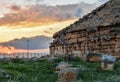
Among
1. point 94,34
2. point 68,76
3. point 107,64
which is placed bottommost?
point 68,76

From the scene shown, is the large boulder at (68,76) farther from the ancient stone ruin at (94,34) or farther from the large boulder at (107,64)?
the ancient stone ruin at (94,34)

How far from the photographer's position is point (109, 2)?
189 ft

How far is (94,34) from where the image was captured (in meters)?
51.0

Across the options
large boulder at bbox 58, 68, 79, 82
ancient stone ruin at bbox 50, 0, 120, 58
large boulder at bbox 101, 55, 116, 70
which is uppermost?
ancient stone ruin at bbox 50, 0, 120, 58

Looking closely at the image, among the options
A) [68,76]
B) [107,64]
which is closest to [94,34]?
[107,64]

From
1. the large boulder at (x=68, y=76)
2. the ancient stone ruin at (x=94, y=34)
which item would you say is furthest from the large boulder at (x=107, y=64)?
the ancient stone ruin at (x=94, y=34)

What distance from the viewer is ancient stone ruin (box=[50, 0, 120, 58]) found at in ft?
159

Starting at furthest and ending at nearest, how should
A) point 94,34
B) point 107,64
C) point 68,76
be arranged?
point 94,34 < point 107,64 < point 68,76

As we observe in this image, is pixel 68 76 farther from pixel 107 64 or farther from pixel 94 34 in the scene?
pixel 94 34

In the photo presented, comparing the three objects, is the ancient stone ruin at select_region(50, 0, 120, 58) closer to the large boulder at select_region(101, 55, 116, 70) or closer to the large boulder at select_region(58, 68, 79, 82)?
the large boulder at select_region(101, 55, 116, 70)

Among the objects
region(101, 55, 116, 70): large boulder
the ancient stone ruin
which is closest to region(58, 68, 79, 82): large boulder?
region(101, 55, 116, 70): large boulder

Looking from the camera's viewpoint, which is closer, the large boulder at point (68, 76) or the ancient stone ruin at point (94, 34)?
the large boulder at point (68, 76)

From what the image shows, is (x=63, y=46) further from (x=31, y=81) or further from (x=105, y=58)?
(x=31, y=81)

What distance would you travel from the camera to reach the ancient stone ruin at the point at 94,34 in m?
48.3
